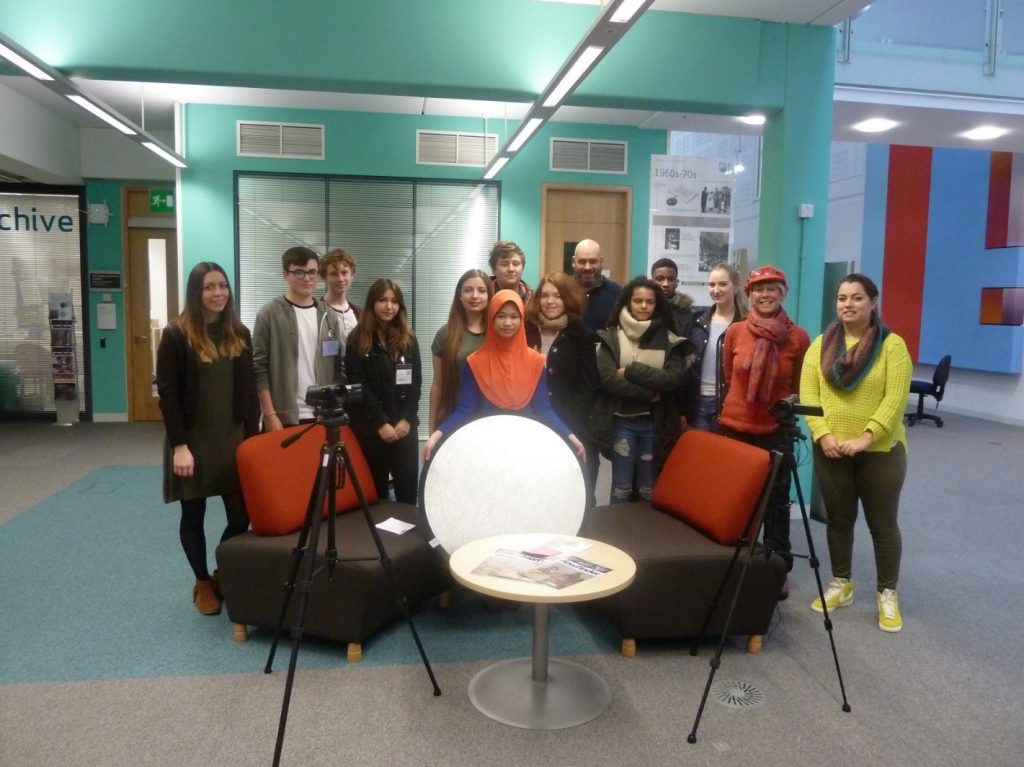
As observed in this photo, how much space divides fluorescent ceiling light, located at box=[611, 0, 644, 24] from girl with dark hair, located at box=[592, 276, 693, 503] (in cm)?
106

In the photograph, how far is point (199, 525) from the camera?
312 centimetres

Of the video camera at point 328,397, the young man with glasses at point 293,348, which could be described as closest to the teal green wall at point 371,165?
the young man with glasses at point 293,348

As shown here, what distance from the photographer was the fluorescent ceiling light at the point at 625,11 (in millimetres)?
2779

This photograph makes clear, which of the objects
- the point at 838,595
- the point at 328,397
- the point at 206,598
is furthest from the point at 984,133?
the point at 206,598

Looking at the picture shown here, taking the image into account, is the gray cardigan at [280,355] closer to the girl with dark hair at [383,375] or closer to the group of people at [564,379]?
the group of people at [564,379]

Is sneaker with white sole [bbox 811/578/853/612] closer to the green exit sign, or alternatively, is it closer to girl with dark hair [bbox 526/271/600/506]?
girl with dark hair [bbox 526/271/600/506]

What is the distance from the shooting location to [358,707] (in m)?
2.45

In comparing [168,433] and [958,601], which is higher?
[168,433]

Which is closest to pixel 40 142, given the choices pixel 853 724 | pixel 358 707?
pixel 358 707

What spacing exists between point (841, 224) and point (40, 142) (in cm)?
976

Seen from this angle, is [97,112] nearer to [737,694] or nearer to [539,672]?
[539,672]

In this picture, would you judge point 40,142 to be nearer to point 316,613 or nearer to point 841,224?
point 316,613

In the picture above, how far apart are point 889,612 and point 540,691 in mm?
1598

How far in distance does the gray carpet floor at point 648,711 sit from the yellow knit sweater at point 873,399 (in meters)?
0.82
